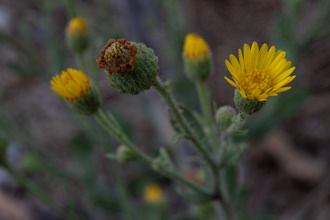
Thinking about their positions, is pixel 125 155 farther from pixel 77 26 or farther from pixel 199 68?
pixel 77 26

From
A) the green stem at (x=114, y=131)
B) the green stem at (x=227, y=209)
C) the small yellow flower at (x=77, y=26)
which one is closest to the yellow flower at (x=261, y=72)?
the green stem at (x=114, y=131)

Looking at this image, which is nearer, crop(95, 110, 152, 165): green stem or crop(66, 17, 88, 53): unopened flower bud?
crop(95, 110, 152, 165): green stem

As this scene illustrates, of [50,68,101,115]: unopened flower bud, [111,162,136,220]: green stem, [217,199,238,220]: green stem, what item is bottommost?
[217,199,238,220]: green stem

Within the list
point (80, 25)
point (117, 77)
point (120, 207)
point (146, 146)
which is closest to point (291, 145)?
point (146, 146)

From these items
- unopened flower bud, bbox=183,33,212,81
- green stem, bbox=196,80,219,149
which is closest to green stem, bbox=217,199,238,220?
green stem, bbox=196,80,219,149

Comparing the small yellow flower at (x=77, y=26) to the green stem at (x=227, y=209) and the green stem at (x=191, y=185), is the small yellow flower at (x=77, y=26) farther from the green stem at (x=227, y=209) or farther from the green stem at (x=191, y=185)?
the green stem at (x=227, y=209)

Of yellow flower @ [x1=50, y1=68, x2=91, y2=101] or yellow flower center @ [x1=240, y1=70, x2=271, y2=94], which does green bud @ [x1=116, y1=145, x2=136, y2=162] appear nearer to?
yellow flower @ [x1=50, y1=68, x2=91, y2=101]

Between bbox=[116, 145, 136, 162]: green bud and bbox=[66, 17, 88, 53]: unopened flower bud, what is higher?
bbox=[66, 17, 88, 53]: unopened flower bud
